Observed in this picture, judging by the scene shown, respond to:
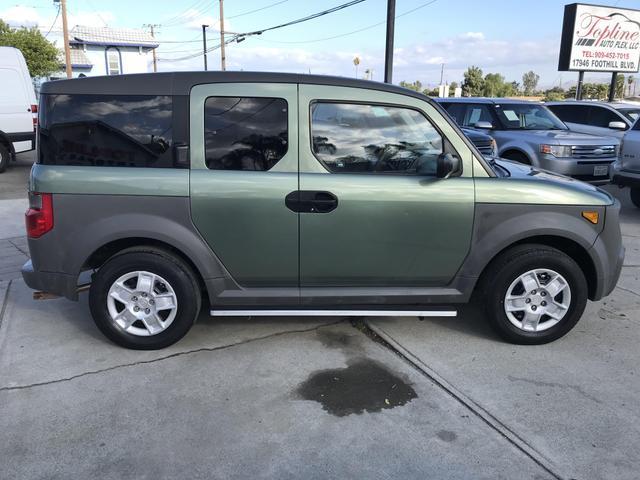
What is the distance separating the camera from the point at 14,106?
1219 centimetres

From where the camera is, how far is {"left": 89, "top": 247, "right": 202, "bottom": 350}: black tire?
147 inches

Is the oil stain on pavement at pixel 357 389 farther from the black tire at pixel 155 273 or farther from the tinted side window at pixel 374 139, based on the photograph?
the tinted side window at pixel 374 139

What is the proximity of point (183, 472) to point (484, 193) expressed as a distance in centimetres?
257

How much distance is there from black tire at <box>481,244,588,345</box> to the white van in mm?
11891

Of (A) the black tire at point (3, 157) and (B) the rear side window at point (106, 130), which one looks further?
(A) the black tire at point (3, 157)

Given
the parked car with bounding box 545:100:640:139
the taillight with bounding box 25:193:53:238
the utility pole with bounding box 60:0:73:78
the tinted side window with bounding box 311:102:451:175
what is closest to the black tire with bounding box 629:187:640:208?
the parked car with bounding box 545:100:640:139

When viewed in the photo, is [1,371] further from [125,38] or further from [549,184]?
[125,38]

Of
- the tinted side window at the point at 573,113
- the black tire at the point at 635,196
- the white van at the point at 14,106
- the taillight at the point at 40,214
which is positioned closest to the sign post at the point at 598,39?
the tinted side window at the point at 573,113

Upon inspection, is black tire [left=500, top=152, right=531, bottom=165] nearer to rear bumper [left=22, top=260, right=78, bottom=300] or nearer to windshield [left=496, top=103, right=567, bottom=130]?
windshield [left=496, top=103, right=567, bottom=130]

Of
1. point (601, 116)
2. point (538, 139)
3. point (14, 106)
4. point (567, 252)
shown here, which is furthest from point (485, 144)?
point (14, 106)

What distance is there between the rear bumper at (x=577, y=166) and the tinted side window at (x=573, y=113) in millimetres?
3202

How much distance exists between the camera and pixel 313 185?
3.68 meters

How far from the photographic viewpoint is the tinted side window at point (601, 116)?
11852 mm

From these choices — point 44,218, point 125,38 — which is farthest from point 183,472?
point 125,38
